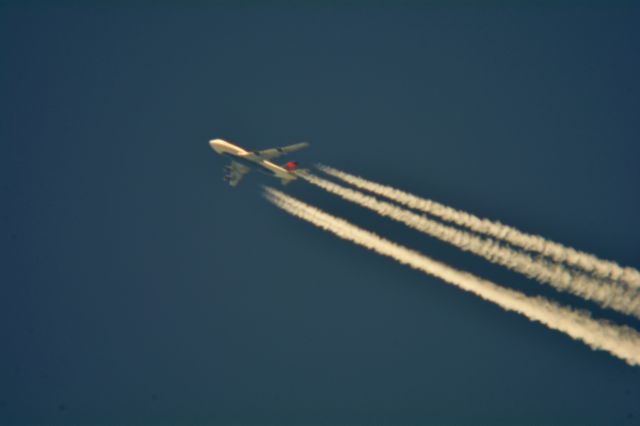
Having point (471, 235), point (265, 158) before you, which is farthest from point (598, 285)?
point (265, 158)

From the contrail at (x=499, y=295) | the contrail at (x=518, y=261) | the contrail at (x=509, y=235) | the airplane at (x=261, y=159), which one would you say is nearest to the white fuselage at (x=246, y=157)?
the airplane at (x=261, y=159)

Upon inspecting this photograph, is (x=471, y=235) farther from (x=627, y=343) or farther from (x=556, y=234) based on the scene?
(x=627, y=343)

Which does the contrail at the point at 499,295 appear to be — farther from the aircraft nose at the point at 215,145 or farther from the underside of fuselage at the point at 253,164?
the aircraft nose at the point at 215,145

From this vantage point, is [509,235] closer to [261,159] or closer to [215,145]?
[261,159]

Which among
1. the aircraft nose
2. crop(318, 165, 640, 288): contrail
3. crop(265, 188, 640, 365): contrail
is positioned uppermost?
the aircraft nose

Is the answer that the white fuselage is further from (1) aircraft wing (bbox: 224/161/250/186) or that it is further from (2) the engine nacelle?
(1) aircraft wing (bbox: 224/161/250/186)

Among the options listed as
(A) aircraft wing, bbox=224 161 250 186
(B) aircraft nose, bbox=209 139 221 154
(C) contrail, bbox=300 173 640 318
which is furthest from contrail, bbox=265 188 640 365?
(B) aircraft nose, bbox=209 139 221 154
